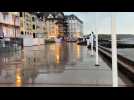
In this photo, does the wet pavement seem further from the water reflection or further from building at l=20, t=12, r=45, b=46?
building at l=20, t=12, r=45, b=46

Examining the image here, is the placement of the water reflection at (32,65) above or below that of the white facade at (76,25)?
below

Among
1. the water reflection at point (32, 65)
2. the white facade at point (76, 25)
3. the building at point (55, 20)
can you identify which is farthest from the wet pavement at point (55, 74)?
the white facade at point (76, 25)

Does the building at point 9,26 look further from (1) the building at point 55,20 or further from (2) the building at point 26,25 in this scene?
(1) the building at point 55,20

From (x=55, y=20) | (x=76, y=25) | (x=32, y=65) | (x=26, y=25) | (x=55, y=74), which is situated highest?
(x=26, y=25)

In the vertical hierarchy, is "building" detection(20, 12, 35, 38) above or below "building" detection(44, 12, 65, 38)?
above

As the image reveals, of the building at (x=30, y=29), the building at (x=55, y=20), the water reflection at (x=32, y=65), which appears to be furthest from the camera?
the building at (x=30, y=29)

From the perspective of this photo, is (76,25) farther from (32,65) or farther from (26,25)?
(32,65)

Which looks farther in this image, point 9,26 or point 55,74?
point 9,26

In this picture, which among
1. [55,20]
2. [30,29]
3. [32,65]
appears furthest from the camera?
[30,29]

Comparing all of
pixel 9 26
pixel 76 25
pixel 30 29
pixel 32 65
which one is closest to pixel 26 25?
pixel 30 29

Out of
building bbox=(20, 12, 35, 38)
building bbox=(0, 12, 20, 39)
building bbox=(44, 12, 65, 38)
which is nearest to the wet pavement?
building bbox=(44, 12, 65, 38)
